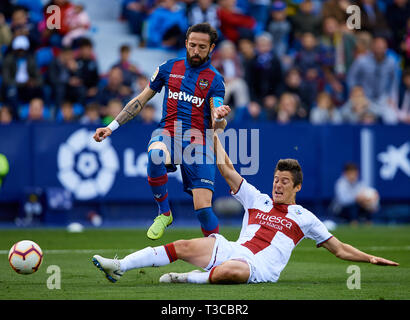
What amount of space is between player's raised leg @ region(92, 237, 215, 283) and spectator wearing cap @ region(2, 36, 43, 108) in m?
9.93

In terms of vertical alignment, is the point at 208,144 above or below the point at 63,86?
below

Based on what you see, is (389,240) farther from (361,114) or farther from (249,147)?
(361,114)

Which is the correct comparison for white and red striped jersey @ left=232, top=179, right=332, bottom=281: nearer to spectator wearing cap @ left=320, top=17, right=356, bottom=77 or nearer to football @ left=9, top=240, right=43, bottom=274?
football @ left=9, top=240, right=43, bottom=274

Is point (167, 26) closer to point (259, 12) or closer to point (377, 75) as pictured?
point (259, 12)

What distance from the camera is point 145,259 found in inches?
315

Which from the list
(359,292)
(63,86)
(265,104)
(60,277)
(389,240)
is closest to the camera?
(359,292)

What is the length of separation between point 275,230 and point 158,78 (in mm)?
2486

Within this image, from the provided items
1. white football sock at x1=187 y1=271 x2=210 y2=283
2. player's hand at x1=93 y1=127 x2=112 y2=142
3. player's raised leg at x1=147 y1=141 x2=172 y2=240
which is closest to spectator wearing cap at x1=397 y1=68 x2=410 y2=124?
player's raised leg at x1=147 y1=141 x2=172 y2=240

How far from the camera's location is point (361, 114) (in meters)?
19.2

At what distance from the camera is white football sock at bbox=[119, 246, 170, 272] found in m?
7.96

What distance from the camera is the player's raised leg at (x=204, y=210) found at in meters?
9.47

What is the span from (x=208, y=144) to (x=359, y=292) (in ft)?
8.72

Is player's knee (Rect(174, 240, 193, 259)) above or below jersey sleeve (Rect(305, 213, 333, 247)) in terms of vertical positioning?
below

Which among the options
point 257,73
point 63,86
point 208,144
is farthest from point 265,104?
point 208,144
